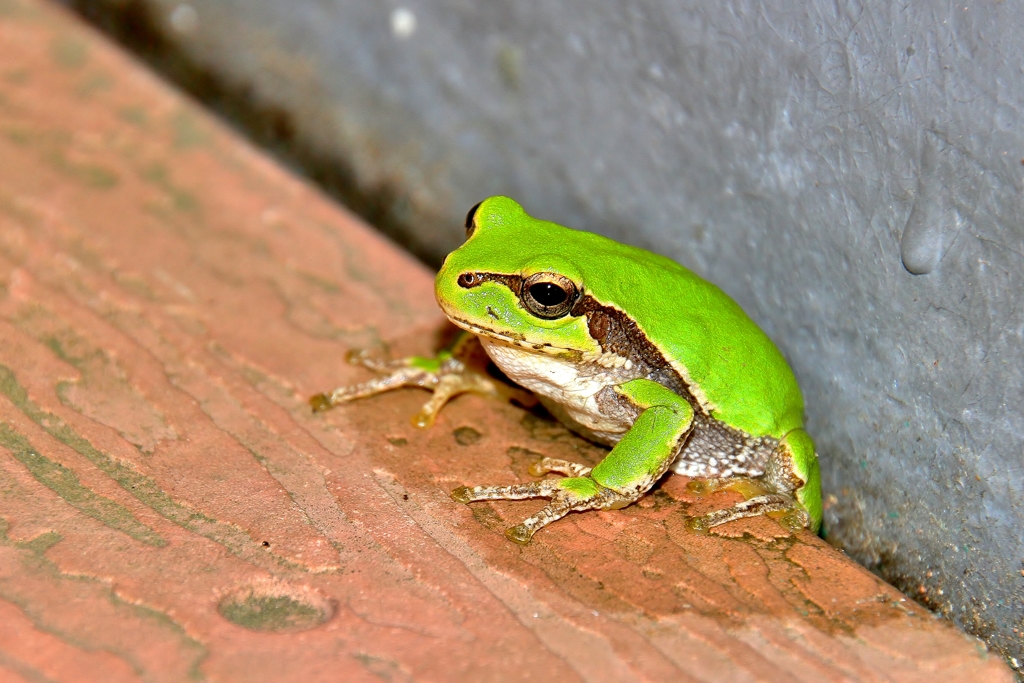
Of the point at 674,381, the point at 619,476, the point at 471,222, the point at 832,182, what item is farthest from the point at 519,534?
the point at 832,182

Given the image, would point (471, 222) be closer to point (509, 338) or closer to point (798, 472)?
point (509, 338)

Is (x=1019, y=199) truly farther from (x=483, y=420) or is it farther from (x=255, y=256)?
(x=255, y=256)

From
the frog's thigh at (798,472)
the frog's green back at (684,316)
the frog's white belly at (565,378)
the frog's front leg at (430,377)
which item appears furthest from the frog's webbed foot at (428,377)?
the frog's thigh at (798,472)

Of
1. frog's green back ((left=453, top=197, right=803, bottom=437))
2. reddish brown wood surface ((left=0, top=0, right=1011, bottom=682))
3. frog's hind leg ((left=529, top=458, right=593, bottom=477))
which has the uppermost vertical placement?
frog's green back ((left=453, top=197, right=803, bottom=437))

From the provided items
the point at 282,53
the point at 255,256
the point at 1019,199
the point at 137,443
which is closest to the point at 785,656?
the point at 1019,199

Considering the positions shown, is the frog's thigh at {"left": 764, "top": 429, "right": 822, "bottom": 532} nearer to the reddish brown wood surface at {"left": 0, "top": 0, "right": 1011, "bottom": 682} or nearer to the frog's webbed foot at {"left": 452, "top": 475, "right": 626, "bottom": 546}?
the reddish brown wood surface at {"left": 0, "top": 0, "right": 1011, "bottom": 682}

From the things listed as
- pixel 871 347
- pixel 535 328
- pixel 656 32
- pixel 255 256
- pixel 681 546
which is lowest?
pixel 255 256

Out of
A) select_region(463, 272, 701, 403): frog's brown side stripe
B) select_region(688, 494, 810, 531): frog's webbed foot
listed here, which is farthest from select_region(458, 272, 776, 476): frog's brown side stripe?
select_region(688, 494, 810, 531): frog's webbed foot
